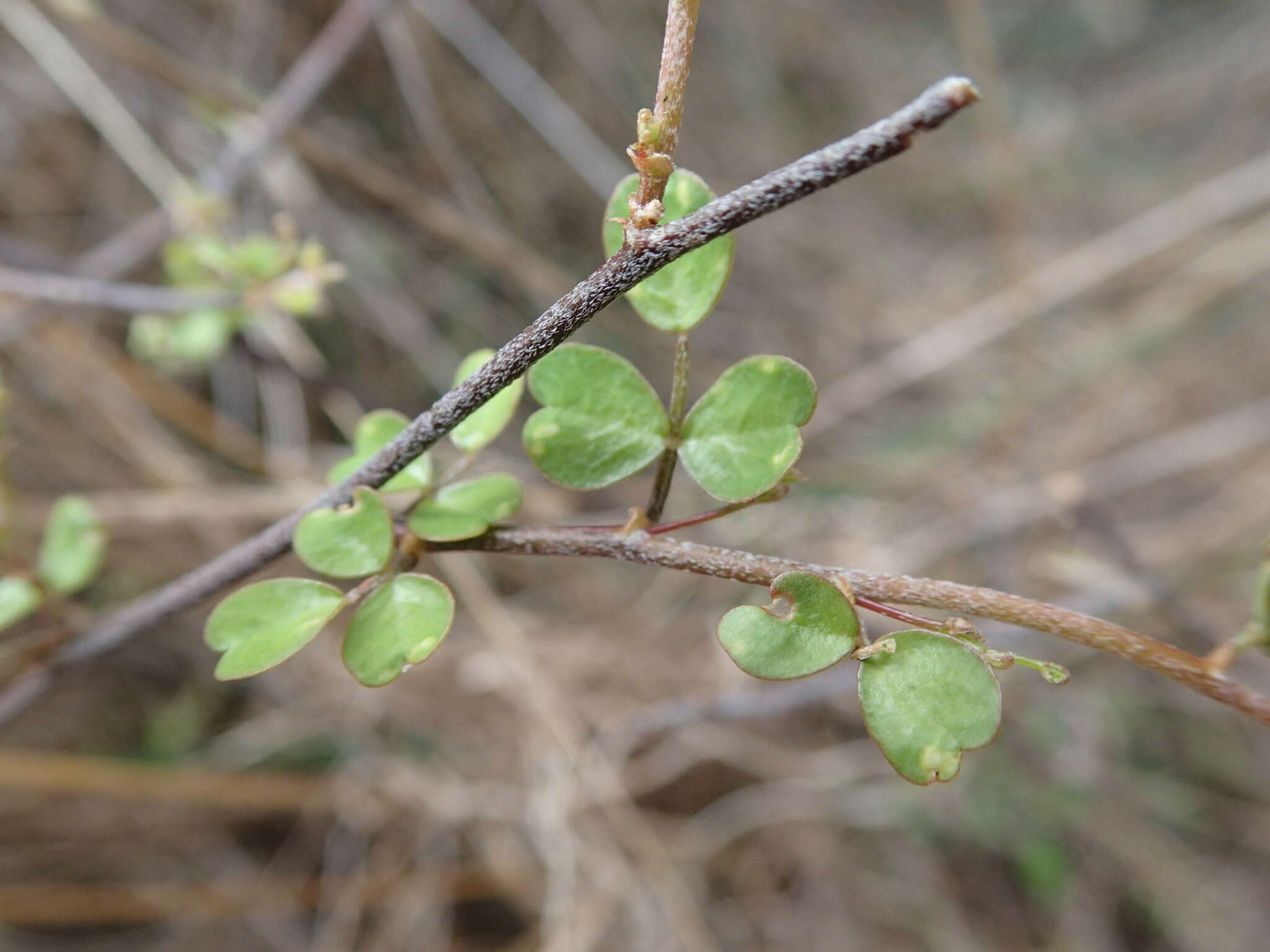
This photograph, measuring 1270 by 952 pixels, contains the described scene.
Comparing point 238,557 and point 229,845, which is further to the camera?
point 229,845

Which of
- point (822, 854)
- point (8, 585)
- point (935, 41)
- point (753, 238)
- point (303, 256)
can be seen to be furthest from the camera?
point (935, 41)

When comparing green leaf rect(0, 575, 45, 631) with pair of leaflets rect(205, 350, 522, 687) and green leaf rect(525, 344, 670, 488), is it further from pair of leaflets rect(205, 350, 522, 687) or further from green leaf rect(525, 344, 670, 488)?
green leaf rect(525, 344, 670, 488)

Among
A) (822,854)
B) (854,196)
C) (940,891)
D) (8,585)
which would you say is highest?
(854,196)

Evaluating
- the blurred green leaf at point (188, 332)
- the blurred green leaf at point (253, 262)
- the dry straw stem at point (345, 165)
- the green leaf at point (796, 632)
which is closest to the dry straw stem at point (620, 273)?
the green leaf at point (796, 632)

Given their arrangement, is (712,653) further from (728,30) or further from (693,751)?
(728,30)

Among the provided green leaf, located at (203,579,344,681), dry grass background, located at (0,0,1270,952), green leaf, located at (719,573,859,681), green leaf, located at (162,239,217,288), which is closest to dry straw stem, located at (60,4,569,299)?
dry grass background, located at (0,0,1270,952)

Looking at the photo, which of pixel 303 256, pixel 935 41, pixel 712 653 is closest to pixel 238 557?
pixel 303 256

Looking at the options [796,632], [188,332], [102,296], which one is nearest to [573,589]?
[188,332]
